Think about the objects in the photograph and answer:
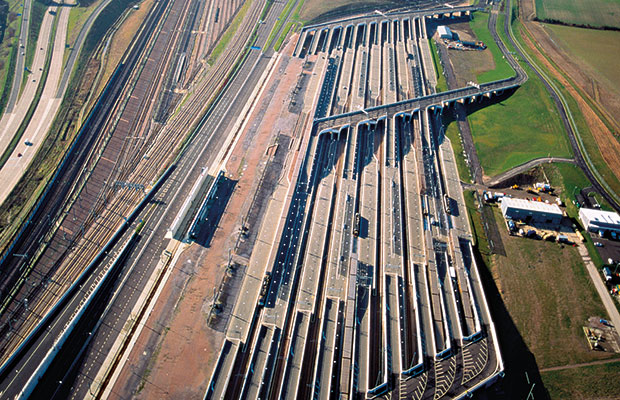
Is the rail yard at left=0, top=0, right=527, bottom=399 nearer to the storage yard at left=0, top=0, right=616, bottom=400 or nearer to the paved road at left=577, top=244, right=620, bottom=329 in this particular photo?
the storage yard at left=0, top=0, right=616, bottom=400

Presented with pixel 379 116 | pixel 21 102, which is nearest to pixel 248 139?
pixel 379 116

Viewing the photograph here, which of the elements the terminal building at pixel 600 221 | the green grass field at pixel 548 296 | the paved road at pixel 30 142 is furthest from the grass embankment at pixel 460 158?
the paved road at pixel 30 142

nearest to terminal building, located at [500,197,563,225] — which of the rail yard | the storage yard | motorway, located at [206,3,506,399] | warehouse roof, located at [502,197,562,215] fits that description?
warehouse roof, located at [502,197,562,215]

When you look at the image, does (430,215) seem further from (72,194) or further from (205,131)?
(72,194)

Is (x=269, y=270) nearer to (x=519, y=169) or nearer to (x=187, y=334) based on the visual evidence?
(x=187, y=334)

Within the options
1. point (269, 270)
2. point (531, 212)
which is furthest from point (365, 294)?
point (531, 212)

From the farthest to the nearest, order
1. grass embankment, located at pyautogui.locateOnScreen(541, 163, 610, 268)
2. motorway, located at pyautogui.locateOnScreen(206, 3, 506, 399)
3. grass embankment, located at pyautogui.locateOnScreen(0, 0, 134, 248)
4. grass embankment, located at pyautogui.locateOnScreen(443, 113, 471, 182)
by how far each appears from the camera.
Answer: grass embankment, located at pyautogui.locateOnScreen(443, 113, 471, 182) → grass embankment, located at pyautogui.locateOnScreen(541, 163, 610, 268) → grass embankment, located at pyautogui.locateOnScreen(0, 0, 134, 248) → motorway, located at pyautogui.locateOnScreen(206, 3, 506, 399)
